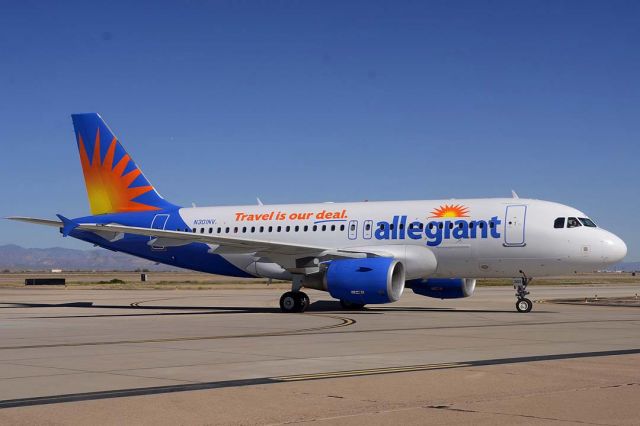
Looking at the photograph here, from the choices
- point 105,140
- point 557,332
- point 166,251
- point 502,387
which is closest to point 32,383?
point 502,387

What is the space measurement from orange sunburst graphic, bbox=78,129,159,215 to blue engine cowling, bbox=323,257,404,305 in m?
11.6

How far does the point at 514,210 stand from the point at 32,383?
21897mm

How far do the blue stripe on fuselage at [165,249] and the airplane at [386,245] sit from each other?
0.06 metres

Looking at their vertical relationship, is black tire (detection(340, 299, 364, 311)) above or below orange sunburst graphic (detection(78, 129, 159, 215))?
below

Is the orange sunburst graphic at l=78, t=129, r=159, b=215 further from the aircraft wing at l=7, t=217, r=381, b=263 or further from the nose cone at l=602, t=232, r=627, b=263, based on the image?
the nose cone at l=602, t=232, r=627, b=263

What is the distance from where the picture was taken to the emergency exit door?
99.7 feet

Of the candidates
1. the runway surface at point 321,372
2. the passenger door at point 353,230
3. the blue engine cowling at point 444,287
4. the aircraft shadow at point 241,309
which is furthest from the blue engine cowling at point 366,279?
the runway surface at point 321,372

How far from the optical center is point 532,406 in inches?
385

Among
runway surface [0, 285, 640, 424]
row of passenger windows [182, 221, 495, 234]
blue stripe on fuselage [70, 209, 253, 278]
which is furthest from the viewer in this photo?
blue stripe on fuselage [70, 209, 253, 278]

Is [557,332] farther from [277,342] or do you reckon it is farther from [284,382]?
[284,382]

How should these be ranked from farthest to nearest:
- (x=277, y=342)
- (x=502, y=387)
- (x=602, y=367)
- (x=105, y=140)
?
(x=105, y=140)
(x=277, y=342)
(x=602, y=367)
(x=502, y=387)

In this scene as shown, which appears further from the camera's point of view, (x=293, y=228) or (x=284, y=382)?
(x=293, y=228)

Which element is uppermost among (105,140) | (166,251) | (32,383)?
(105,140)

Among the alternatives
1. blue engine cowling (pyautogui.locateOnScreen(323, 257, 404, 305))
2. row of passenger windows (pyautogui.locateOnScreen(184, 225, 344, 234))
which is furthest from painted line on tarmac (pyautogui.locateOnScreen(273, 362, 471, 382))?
row of passenger windows (pyautogui.locateOnScreen(184, 225, 344, 234))
